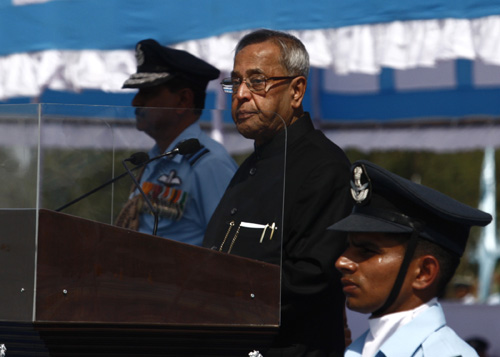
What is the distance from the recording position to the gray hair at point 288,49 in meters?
2.78

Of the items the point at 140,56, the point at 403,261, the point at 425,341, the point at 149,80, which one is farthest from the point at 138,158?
the point at 140,56

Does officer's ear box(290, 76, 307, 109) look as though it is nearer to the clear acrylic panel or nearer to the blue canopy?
the clear acrylic panel

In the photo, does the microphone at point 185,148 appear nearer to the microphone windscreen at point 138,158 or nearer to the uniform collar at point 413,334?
the microphone windscreen at point 138,158

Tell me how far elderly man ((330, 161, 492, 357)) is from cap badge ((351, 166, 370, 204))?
0.20 ft

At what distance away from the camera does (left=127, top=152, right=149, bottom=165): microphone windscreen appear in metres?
2.15

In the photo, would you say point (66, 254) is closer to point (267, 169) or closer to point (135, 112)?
point (135, 112)

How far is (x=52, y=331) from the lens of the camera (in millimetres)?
1938

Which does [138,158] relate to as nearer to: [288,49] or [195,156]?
[195,156]

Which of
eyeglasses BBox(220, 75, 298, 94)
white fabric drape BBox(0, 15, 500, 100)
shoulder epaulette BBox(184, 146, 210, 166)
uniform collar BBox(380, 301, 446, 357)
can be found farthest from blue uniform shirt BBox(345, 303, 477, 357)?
white fabric drape BBox(0, 15, 500, 100)

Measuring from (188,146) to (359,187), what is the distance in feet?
1.49

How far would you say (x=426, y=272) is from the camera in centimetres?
210

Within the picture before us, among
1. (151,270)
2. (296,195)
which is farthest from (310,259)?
(151,270)

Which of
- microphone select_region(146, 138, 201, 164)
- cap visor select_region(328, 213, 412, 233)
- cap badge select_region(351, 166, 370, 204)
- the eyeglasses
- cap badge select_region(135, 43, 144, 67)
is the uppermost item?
cap badge select_region(135, 43, 144, 67)

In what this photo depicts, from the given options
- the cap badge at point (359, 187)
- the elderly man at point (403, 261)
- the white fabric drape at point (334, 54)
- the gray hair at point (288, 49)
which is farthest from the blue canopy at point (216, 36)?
the elderly man at point (403, 261)
